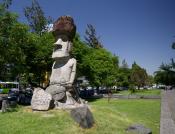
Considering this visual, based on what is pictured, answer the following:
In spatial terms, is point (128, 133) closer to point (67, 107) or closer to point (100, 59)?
point (67, 107)

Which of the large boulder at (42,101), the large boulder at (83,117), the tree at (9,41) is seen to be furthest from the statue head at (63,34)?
the tree at (9,41)

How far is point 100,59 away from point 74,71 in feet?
149

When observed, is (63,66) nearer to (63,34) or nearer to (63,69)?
(63,69)

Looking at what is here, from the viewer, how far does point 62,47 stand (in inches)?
629

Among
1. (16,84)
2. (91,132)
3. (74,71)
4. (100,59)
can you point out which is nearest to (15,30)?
(74,71)

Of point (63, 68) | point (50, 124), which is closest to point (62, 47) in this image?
point (63, 68)

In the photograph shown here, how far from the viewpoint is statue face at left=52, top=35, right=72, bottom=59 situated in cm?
1575

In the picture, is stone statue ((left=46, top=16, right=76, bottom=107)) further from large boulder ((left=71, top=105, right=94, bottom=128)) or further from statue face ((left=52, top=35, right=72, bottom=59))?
large boulder ((left=71, top=105, right=94, bottom=128))

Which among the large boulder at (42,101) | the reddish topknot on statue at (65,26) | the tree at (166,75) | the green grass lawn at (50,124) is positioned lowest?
the green grass lawn at (50,124)

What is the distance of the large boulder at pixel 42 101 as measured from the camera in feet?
46.1

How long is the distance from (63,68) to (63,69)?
0.06 m

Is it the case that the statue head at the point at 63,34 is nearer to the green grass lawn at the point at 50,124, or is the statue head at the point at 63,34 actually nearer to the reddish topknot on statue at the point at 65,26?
the reddish topknot on statue at the point at 65,26

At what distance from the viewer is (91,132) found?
40.3 feet

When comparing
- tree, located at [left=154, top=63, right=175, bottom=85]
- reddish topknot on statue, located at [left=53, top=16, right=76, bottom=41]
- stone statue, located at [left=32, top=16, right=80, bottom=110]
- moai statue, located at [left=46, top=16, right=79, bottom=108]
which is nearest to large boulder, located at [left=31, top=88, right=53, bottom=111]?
stone statue, located at [left=32, top=16, right=80, bottom=110]
